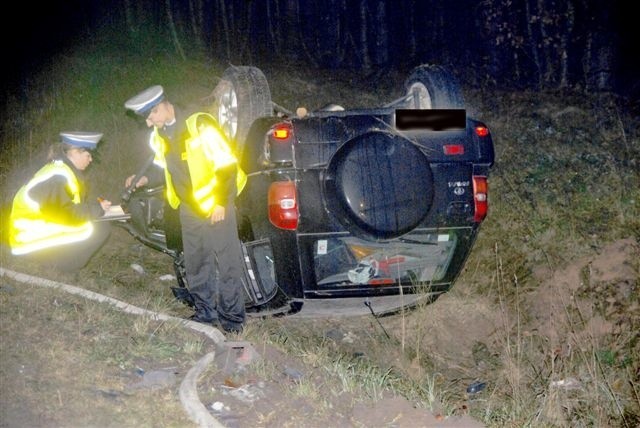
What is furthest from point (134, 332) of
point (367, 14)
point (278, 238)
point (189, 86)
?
point (367, 14)

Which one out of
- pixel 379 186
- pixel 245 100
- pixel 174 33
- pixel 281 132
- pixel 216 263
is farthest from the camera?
pixel 174 33

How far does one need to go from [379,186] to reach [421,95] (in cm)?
153

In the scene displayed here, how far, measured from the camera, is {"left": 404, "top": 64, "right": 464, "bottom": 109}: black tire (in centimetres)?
526

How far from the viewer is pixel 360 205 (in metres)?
4.38

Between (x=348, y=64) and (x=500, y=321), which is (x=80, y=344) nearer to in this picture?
(x=500, y=321)

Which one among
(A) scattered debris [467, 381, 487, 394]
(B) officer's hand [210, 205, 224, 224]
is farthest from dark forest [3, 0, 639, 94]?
(B) officer's hand [210, 205, 224, 224]

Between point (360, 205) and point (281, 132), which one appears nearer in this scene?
point (360, 205)

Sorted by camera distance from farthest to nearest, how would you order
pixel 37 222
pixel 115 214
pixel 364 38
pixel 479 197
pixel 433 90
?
pixel 364 38
pixel 115 214
pixel 37 222
pixel 433 90
pixel 479 197

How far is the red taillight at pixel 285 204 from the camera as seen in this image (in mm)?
4531

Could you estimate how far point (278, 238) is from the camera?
4688 millimetres

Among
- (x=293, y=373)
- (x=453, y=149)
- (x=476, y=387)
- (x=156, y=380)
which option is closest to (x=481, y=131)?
(x=453, y=149)

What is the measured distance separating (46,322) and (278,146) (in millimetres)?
1913

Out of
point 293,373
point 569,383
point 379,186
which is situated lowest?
point 569,383

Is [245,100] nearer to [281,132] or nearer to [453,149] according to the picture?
[281,132]
